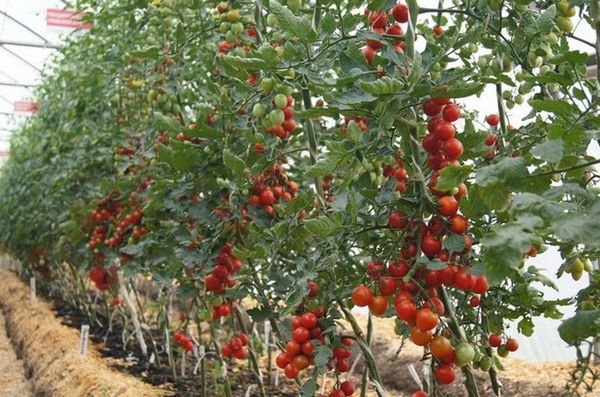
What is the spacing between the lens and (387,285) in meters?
0.95

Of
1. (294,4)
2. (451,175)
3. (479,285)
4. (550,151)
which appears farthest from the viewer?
(294,4)

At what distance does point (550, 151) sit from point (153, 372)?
2.46m

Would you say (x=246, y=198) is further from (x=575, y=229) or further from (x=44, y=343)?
(x=44, y=343)

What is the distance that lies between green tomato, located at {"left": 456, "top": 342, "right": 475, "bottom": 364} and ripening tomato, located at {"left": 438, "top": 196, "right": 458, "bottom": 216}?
0.65ft

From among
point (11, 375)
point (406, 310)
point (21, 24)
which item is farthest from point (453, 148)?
point (21, 24)

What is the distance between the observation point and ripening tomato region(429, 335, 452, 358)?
917 millimetres

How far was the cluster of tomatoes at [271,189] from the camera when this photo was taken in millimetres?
1533

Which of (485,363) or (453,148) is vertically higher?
(453,148)

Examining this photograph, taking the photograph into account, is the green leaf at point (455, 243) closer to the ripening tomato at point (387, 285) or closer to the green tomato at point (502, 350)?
the ripening tomato at point (387, 285)

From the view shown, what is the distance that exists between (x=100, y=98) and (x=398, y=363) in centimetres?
201

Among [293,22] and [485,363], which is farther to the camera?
[485,363]

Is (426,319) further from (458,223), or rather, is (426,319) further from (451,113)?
(451,113)

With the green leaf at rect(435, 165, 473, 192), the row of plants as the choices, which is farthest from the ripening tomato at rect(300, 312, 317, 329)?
the green leaf at rect(435, 165, 473, 192)

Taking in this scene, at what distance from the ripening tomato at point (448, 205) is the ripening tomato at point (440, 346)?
0.19m
